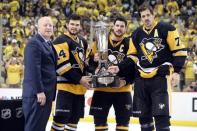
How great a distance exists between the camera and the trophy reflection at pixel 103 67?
6.11 m

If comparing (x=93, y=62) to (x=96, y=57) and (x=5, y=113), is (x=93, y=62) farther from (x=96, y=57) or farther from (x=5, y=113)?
(x=5, y=113)

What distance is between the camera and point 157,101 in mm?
5746

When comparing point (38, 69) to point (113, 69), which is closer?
point (38, 69)

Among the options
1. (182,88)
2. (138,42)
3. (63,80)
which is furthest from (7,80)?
(138,42)

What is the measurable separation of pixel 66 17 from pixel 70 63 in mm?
9191

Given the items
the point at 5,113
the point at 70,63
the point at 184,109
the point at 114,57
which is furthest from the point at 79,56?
the point at 184,109

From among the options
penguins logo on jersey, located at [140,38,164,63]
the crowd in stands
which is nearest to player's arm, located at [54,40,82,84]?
penguins logo on jersey, located at [140,38,164,63]

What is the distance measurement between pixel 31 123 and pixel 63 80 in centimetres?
132

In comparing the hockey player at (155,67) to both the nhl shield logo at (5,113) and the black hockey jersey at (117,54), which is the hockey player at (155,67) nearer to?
the black hockey jersey at (117,54)

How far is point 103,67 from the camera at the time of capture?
6293 millimetres

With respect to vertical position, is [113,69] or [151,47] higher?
[151,47]

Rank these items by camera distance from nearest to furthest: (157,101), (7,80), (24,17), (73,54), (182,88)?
(157,101), (73,54), (182,88), (7,80), (24,17)

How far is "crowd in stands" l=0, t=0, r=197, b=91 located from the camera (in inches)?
452

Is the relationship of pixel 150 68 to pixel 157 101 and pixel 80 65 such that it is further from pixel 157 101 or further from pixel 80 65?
pixel 80 65
